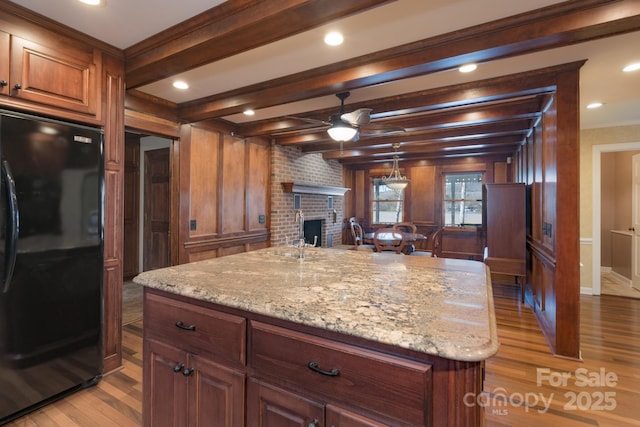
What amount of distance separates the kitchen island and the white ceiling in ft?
4.94

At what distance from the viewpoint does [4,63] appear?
5.88 ft

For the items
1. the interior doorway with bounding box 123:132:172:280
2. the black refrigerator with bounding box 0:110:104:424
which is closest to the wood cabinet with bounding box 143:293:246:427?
the black refrigerator with bounding box 0:110:104:424

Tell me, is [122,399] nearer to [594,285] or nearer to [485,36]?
[485,36]

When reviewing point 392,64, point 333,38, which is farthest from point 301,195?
point 333,38

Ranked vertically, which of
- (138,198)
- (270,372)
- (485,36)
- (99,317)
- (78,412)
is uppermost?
(485,36)

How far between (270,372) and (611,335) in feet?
12.3

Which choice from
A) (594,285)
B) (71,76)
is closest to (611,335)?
(594,285)

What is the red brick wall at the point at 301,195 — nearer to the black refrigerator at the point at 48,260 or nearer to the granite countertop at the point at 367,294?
the black refrigerator at the point at 48,260

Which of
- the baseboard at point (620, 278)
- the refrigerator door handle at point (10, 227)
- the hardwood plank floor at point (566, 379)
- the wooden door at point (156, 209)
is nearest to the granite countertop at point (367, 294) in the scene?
the hardwood plank floor at point (566, 379)

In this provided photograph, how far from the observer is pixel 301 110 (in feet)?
12.1

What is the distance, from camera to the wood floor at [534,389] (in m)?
1.89

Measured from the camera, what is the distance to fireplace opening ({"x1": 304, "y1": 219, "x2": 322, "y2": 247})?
235 inches

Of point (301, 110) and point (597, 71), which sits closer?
point (597, 71)

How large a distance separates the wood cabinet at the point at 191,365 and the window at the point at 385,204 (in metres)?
6.27
